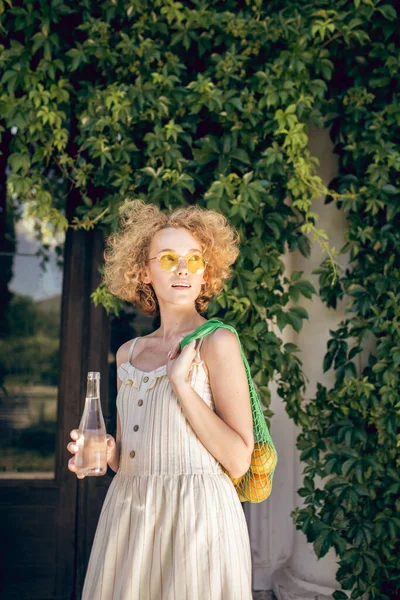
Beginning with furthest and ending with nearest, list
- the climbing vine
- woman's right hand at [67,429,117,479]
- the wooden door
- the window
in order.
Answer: the window
the wooden door
the climbing vine
woman's right hand at [67,429,117,479]

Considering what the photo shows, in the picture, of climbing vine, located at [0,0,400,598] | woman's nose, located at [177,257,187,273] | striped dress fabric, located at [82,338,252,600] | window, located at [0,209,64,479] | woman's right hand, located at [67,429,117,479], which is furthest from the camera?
window, located at [0,209,64,479]

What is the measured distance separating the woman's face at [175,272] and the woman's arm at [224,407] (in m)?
0.17

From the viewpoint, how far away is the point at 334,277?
109 inches

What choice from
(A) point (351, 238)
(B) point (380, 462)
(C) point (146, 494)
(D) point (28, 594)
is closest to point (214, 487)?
(C) point (146, 494)

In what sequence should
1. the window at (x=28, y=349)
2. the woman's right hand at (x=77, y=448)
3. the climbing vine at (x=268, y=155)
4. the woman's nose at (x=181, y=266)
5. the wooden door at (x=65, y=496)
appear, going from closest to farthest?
the woman's right hand at (x=77, y=448) → the woman's nose at (x=181, y=266) → the climbing vine at (x=268, y=155) → the wooden door at (x=65, y=496) → the window at (x=28, y=349)

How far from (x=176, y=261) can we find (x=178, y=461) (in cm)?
55

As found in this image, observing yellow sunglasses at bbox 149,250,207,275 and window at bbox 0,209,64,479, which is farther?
window at bbox 0,209,64,479

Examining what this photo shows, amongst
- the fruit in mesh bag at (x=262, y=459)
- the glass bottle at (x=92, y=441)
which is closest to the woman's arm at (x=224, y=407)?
the fruit in mesh bag at (x=262, y=459)

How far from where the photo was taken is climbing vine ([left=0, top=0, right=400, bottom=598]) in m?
2.70

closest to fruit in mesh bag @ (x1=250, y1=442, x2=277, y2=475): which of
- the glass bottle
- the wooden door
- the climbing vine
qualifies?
the glass bottle

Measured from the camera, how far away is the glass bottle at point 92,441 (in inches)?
62.5

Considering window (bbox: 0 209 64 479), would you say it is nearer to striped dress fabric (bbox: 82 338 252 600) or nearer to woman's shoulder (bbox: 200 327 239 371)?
striped dress fabric (bbox: 82 338 252 600)

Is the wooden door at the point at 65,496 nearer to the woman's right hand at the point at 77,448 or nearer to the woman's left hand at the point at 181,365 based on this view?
the woman's right hand at the point at 77,448

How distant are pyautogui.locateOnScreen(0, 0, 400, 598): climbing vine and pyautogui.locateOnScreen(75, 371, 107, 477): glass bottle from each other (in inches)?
41.2
